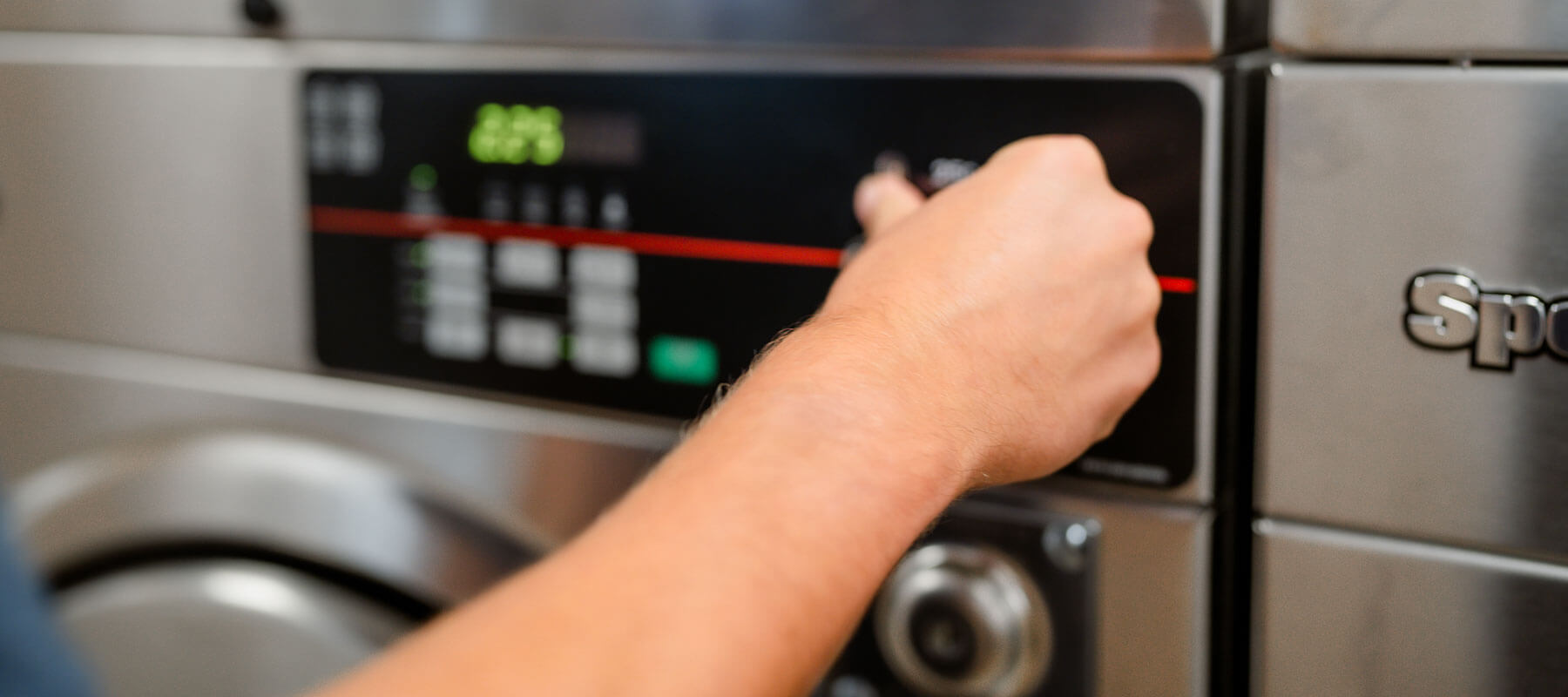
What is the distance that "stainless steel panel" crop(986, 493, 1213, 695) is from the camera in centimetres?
48

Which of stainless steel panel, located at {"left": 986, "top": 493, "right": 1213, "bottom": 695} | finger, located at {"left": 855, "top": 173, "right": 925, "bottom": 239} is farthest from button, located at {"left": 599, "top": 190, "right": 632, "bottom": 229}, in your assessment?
stainless steel panel, located at {"left": 986, "top": 493, "right": 1213, "bottom": 695}

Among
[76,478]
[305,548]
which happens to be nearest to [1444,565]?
[305,548]

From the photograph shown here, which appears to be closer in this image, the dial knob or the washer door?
the dial knob

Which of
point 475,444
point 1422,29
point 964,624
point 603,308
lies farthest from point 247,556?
point 1422,29

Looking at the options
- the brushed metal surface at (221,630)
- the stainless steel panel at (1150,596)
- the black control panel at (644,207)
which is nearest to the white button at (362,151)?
the black control panel at (644,207)

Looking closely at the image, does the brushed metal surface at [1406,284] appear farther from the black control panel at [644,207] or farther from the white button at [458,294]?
the white button at [458,294]

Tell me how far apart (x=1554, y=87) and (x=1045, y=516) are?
0.23 meters

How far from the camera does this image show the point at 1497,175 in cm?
40

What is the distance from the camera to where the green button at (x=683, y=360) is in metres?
0.56

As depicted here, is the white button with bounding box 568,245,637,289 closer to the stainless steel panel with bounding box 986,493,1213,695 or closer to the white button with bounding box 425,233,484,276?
the white button with bounding box 425,233,484,276

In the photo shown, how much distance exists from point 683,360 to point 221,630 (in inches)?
12.8

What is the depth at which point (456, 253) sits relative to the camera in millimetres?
599

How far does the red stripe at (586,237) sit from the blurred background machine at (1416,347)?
54 millimetres

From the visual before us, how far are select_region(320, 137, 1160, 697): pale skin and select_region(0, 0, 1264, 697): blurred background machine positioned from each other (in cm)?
4
